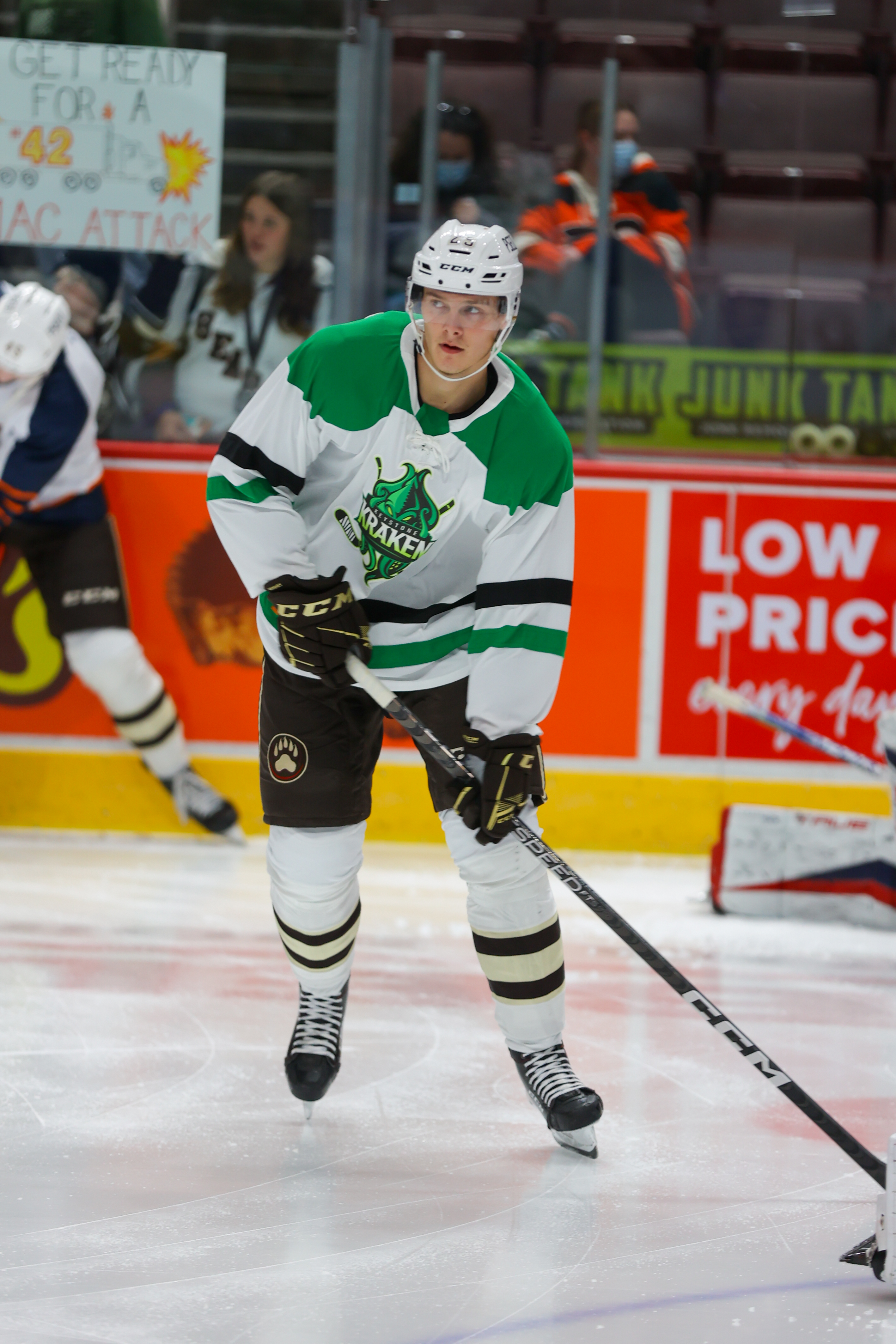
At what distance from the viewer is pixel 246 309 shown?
463 cm

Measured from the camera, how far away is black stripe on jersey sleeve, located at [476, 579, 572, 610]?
2172mm

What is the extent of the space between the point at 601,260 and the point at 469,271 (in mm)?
2690

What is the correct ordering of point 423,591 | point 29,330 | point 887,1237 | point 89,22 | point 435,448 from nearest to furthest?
point 887,1237, point 435,448, point 423,591, point 29,330, point 89,22

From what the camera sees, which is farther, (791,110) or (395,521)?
(791,110)

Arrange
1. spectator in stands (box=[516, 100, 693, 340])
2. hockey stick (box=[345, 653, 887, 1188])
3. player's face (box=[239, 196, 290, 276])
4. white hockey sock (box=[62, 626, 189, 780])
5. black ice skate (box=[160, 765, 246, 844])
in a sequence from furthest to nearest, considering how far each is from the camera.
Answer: spectator in stands (box=[516, 100, 693, 340]) → player's face (box=[239, 196, 290, 276]) → black ice skate (box=[160, 765, 246, 844]) → white hockey sock (box=[62, 626, 189, 780]) → hockey stick (box=[345, 653, 887, 1188])

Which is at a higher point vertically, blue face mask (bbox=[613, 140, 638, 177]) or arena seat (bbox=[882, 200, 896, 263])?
blue face mask (bbox=[613, 140, 638, 177])

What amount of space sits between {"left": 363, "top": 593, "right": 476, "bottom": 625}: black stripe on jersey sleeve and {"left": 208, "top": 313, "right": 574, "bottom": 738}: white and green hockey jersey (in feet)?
0.11

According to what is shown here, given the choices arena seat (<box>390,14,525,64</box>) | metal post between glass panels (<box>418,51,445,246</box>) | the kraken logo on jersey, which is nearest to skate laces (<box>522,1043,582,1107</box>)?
the kraken logo on jersey

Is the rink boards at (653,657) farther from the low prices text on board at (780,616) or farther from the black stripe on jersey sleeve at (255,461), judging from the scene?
the black stripe on jersey sleeve at (255,461)

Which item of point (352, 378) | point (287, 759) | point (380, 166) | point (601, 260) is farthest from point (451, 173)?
point (287, 759)

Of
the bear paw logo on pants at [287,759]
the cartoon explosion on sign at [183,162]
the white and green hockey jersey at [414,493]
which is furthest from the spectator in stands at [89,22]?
the bear paw logo on pants at [287,759]

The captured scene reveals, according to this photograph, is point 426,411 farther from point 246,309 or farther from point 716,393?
point 716,393

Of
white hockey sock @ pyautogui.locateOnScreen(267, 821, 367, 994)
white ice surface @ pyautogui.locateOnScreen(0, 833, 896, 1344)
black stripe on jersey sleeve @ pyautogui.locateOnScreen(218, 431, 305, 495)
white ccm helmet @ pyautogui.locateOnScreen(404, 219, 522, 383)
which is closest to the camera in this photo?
white ice surface @ pyautogui.locateOnScreen(0, 833, 896, 1344)

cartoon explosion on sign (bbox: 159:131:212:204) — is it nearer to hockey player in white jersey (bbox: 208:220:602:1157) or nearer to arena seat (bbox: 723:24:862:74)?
arena seat (bbox: 723:24:862:74)
